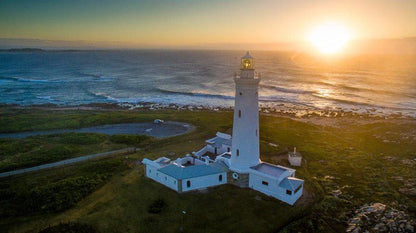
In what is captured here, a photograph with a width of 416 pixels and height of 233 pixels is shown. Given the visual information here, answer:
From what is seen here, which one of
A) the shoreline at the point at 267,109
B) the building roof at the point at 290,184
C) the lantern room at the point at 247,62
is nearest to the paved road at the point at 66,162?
the lantern room at the point at 247,62

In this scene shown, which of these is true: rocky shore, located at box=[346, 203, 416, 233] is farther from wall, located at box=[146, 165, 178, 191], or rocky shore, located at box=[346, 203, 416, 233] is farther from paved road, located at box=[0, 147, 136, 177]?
paved road, located at box=[0, 147, 136, 177]

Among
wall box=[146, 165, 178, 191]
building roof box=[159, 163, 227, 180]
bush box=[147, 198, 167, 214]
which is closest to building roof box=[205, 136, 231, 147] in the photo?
building roof box=[159, 163, 227, 180]

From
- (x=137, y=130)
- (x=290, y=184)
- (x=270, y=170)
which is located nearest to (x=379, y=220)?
(x=290, y=184)

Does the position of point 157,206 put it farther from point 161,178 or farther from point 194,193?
point 161,178

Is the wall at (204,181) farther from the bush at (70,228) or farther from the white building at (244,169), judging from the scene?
the bush at (70,228)

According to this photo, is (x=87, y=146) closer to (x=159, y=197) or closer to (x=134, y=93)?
(x=159, y=197)

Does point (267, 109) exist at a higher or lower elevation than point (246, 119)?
lower
